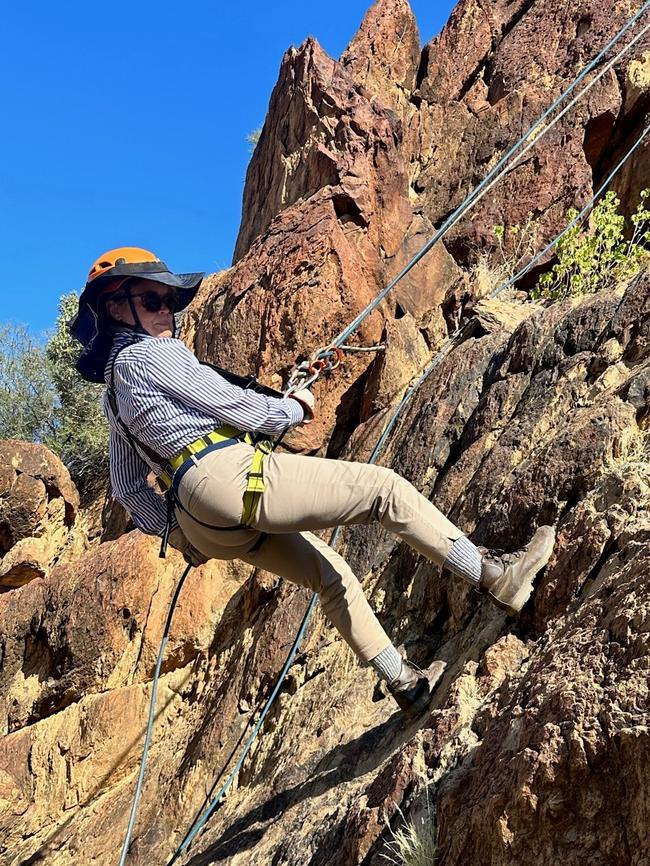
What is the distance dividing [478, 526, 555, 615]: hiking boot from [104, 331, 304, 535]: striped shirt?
3.36ft

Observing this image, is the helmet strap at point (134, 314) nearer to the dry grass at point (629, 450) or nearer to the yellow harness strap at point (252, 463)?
the yellow harness strap at point (252, 463)

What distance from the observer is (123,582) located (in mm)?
7992

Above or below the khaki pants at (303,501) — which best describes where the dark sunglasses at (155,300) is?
above

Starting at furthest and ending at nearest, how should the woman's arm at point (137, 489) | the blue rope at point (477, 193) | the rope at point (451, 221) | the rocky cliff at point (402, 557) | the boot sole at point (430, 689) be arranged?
the blue rope at point (477, 193), the rope at point (451, 221), the woman's arm at point (137, 489), the boot sole at point (430, 689), the rocky cliff at point (402, 557)

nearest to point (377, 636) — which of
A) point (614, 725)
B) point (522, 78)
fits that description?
point (614, 725)

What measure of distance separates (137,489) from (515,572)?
6.06 feet

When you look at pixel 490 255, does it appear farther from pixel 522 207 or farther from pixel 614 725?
pixel 614 725

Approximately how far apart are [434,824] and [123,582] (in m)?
5.64

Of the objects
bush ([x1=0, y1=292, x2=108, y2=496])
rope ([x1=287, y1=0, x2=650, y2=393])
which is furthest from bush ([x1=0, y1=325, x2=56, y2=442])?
rope ([x1=287, y1=0, x2=650, y2=393])

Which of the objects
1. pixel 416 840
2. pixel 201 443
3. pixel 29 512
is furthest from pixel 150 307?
pixel 29 512

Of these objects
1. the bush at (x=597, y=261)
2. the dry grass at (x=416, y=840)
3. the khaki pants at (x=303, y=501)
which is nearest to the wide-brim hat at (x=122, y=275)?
the khaki pants at (x=303, y=501)

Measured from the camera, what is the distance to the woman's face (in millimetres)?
3836

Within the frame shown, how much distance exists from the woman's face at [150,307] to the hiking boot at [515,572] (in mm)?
1723

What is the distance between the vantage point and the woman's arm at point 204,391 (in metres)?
3.53
